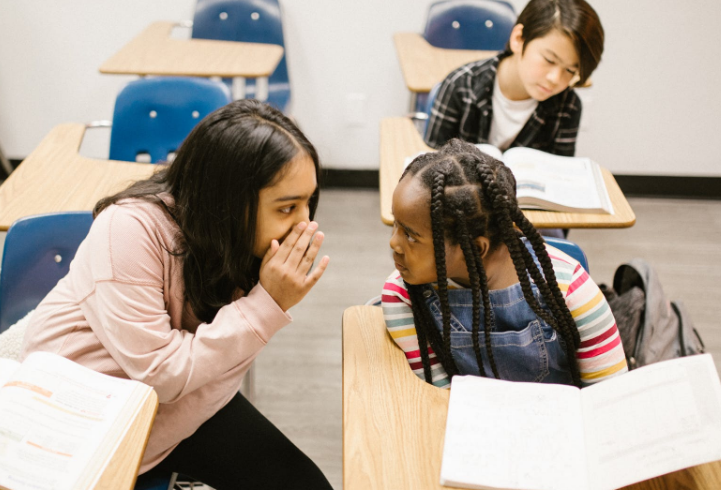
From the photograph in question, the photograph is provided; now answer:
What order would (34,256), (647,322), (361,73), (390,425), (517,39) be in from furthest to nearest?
(361,73) → (517,39) → (647,322) → (34,256) → (390,425)

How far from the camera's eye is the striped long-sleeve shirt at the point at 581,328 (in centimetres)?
105

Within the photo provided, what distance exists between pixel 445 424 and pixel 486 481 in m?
0.12

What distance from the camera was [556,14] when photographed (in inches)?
64.1

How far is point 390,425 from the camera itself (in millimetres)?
894

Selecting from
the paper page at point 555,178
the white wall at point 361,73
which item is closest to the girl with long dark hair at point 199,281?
the paper page at point 555,178

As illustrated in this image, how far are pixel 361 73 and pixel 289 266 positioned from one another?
2093mm

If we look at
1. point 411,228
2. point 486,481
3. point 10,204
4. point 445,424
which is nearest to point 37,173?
point 10,204

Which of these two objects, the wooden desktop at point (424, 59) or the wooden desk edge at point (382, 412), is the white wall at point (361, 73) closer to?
the wooden desktop at point (424, 59)

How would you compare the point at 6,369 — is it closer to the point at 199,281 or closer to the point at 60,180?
the point at 199,281

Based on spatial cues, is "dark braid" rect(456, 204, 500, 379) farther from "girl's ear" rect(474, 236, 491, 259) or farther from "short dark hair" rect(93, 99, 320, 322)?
"short dark hair" rect(93, 99, 320, 322)

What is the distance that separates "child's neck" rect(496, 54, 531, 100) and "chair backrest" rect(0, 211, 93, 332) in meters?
1.22

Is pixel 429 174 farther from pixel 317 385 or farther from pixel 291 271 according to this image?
pixel 317 385

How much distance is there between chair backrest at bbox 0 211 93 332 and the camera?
1282 mm

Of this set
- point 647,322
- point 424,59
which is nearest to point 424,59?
point 424,59
